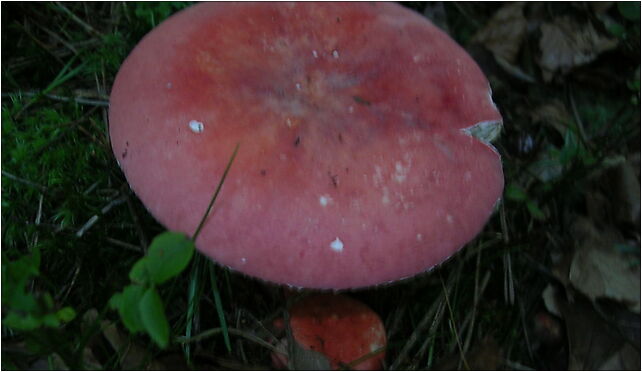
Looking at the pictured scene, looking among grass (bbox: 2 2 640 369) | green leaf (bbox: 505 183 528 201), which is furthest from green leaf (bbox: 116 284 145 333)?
green leaf (bbox: 505 183 528 201)

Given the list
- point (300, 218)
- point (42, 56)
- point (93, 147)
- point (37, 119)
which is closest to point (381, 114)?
point (300, 218)

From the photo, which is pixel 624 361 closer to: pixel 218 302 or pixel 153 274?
pixel 218 302

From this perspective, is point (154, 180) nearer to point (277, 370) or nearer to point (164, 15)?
point (277, 370)

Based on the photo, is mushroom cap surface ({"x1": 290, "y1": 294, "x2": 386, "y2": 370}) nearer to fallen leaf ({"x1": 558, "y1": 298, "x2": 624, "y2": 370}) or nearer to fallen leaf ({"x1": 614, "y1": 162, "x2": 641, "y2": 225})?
fallen leaf ({"x1": 558, "y1": 298, "x2": 624, "y2": 370})

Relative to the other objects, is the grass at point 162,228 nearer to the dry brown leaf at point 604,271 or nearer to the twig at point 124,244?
the twig at point 124,244

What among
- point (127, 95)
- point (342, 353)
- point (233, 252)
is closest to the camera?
point (233, 252)

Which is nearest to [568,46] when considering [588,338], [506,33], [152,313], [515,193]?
[506,33]
